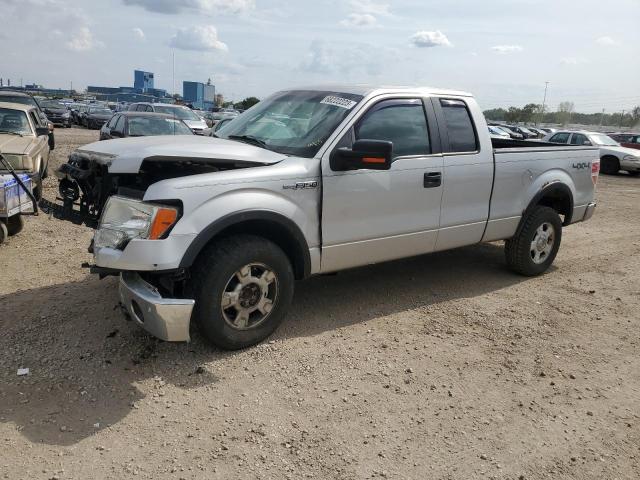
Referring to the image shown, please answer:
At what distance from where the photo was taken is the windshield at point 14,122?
369 inches

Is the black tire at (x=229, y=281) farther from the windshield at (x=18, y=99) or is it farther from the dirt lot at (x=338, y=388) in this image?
the windshield at (x=18, y=99)

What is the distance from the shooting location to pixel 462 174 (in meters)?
5.25

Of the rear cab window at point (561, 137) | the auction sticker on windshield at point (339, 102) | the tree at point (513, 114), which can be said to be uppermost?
the tree at point (513, 114)

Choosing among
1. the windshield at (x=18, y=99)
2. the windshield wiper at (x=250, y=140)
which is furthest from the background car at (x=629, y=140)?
the windshield wiper at (x=250, y=140)

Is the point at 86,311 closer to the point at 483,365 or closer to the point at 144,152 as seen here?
the point at 144,152

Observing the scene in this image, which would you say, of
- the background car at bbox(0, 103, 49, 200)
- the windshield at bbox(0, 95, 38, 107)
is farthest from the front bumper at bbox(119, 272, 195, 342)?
the windshield at bbox(0, 95, 38, 107)

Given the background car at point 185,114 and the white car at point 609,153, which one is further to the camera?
the white car at point 609,153

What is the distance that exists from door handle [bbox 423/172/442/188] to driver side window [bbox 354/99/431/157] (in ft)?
0.67

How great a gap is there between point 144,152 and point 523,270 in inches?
174

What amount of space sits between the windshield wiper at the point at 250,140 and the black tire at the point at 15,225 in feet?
11.7

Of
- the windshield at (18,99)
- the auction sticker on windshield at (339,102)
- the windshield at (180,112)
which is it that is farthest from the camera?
the windshield at (180,112)

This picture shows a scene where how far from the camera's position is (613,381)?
4.08m

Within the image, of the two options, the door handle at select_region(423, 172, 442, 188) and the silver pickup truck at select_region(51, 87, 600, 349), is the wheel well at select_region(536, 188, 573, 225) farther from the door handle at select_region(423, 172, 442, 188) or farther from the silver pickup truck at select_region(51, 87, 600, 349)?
the door handle at select_region(423, 172, 442, 188)

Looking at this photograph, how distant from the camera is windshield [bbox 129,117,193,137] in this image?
1207 cm
